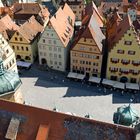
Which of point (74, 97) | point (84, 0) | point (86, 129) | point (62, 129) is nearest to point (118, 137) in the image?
point (86, 129)

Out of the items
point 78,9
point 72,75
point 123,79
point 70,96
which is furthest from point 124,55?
point 78,9

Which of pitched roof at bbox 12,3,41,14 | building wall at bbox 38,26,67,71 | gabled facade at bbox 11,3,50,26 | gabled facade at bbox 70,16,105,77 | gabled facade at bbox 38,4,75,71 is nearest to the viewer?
gabled facade at bbox 70,16,105,77

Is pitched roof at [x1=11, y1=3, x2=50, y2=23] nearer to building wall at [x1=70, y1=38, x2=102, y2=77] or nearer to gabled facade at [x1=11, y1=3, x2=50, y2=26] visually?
gabled facade at [x1=11, y1=3, x2=50, y2=26]

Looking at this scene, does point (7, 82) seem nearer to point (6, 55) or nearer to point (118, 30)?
point (6, 55)

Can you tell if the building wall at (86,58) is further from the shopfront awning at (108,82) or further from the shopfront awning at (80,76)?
the shopfront awning at (108,82)

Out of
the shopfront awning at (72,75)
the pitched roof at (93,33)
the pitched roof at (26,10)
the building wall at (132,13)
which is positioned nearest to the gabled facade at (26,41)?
the shopfront awning at (72,75)

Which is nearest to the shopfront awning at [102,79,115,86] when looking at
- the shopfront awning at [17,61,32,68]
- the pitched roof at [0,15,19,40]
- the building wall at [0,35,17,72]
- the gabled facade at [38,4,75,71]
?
the gabled facade at [38,4,75,71]
